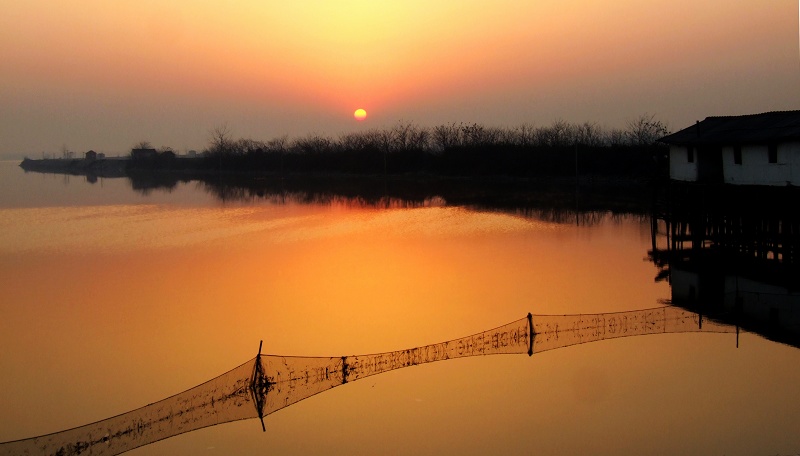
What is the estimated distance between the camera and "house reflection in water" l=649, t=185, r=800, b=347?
15222 millimetres

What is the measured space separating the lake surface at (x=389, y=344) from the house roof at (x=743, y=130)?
379cm

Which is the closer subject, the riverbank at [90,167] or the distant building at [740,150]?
the distant building at [740,150]

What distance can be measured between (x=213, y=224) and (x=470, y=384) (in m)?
25.7

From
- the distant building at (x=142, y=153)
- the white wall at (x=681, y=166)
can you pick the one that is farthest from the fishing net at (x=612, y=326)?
the distant building at (x=142, y=153)

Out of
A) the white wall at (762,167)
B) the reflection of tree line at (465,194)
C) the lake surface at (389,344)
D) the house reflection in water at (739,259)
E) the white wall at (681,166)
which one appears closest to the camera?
the lake surface at (389,344)

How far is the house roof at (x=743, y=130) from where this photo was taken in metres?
19.6

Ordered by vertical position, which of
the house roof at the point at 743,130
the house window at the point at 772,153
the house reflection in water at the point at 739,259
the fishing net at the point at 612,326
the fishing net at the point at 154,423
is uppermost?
the house roof at the point at 743,130

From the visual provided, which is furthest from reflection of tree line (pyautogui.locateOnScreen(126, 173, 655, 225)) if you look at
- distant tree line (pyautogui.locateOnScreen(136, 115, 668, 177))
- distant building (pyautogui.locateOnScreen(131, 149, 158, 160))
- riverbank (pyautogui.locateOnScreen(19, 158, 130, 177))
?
distant building (pyautogui.locateOnScreen(131, 149, 158, 160))

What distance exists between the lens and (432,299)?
59.0 feet

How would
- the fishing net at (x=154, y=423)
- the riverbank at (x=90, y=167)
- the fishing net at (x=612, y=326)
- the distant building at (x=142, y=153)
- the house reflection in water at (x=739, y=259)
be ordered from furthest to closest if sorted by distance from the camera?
the distant building at (x=142, y=153) < the riverbank at (x=90, y=167) < the house reflection in water at (x=739, y=259) < the fishing net at (x=612, y=326) < the fishing net at (x=154, y=423)

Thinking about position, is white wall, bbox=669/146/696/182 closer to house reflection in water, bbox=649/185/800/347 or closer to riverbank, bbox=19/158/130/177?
house reflection in water, bbox=649/185/800/347

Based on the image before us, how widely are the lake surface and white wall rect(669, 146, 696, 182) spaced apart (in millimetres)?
2566

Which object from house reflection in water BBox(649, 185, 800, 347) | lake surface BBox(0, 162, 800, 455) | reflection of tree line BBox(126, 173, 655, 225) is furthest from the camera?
reflection of tree line BBox(126, 173, 655, 225)

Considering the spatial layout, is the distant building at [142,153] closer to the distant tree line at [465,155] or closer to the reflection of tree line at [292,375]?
the distant tree line at [465,155]
